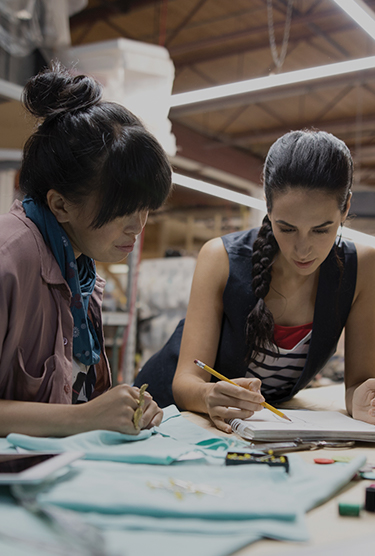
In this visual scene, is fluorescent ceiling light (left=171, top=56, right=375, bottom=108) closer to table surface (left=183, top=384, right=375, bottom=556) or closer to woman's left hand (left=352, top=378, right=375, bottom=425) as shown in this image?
woman's left hand (left=352, top=378, right=375, bottom=425)

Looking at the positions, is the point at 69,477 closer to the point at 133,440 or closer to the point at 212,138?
the point at 133,440

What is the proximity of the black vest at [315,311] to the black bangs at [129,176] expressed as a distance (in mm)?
496

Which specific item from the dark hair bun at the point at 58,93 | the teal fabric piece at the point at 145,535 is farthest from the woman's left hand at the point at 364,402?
the dark hair bun at the point at 58,93

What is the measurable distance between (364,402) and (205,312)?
48 centimetres

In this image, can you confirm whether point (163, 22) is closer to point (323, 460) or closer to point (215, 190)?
point (215, 190)

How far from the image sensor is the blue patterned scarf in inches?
43.1

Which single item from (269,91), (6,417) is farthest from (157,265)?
(6,417)

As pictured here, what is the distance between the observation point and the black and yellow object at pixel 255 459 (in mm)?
758

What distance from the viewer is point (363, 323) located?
60.8 inches

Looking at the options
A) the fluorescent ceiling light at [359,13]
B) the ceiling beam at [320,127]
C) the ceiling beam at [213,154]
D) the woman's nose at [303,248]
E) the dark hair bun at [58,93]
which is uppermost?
the ceiling beam at [320,127]

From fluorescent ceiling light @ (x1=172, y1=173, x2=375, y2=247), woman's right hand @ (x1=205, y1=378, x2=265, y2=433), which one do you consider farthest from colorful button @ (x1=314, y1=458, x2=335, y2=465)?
fluorescent ceiling light @ (x1=172, y1=173, x2=375, y2=247)

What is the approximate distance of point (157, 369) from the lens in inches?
64.8

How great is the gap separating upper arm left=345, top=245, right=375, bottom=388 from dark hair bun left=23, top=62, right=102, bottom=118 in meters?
0.89

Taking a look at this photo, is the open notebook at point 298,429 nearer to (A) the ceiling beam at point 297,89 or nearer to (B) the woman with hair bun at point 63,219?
(B) the woman with hair bun at point 63,219
